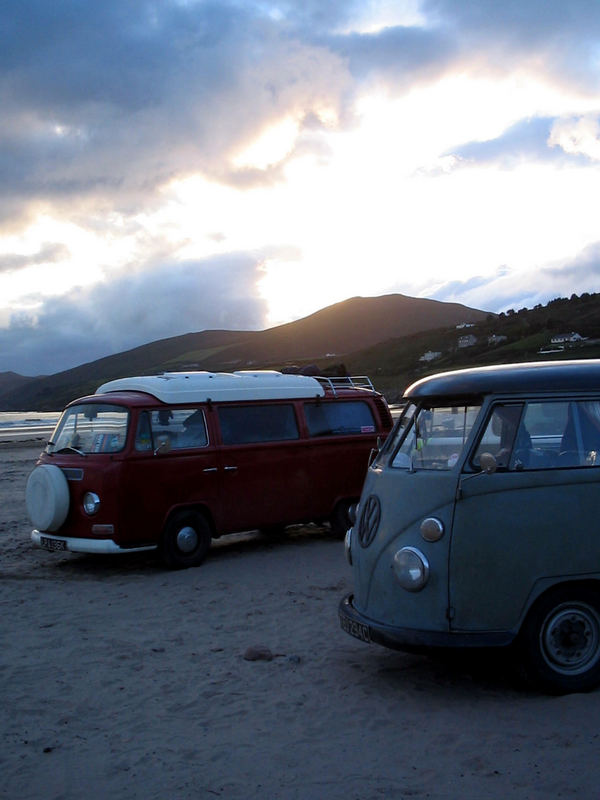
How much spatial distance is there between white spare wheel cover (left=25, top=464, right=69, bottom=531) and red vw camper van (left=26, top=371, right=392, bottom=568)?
1 centimetres

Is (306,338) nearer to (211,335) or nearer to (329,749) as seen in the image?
(211,335)

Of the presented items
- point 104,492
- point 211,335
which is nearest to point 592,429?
point 104,492

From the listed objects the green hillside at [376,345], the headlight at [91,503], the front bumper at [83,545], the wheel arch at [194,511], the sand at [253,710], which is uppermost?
the green hillside at [376,345]

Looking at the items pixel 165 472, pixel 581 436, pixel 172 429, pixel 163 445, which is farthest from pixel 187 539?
pixel 581 436

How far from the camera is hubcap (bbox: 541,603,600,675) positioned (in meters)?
5.63

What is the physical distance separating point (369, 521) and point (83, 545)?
484 cm

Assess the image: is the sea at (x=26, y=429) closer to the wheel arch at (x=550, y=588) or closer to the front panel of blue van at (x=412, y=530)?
the front panel of blue van at (x=412, y=530)

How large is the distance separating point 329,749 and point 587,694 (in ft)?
5.97

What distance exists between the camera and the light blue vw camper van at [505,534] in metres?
5.57

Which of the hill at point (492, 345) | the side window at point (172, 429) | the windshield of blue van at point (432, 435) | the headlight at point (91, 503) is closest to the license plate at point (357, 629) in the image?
the windshield of blue van at point (432, 435)

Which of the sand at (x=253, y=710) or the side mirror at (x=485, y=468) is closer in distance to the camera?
the sand at (x=253, y=710)

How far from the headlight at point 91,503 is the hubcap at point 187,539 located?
1100 millimetres

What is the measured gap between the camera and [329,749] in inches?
196

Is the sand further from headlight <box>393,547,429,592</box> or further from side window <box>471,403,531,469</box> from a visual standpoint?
side window <box>471,403,531,469</box>
